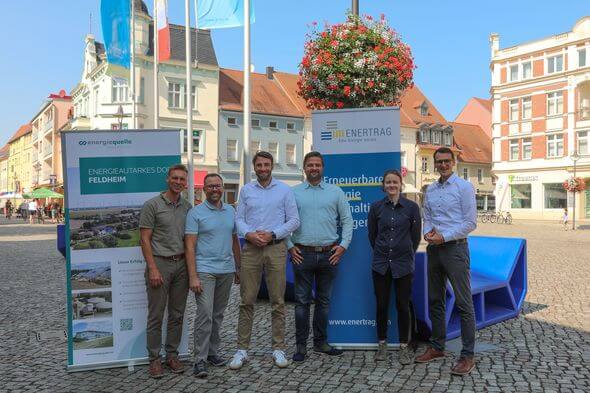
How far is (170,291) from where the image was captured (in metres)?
5.11

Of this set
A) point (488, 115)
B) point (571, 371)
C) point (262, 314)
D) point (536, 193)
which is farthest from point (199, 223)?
point (488, 115)

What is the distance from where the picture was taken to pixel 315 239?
540cm

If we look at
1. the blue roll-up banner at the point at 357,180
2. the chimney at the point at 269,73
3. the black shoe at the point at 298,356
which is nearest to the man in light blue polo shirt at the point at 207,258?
the black shoe at the point at 298,356

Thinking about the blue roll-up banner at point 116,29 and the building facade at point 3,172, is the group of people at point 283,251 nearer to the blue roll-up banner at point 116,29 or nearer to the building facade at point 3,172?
the blue roll-up banner at point 116,29

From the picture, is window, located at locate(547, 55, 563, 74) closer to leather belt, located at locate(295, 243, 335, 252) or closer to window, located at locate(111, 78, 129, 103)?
window, located at locate(111, 78, 129, 103)

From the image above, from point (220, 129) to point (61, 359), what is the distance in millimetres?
35728

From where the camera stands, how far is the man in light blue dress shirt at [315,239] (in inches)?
213

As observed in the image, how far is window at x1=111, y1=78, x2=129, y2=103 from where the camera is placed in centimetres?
3775

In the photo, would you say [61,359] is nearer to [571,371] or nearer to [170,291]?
[170,291]

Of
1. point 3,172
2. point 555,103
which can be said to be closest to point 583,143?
point 555,103

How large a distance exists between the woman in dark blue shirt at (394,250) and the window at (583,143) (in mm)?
43528

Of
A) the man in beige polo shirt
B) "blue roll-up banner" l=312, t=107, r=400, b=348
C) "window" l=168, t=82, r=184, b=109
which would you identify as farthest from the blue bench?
"window" l=168, t=82, r=184, b=109

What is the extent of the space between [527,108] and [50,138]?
51801 millimetres

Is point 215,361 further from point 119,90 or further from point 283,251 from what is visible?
point 119,90
